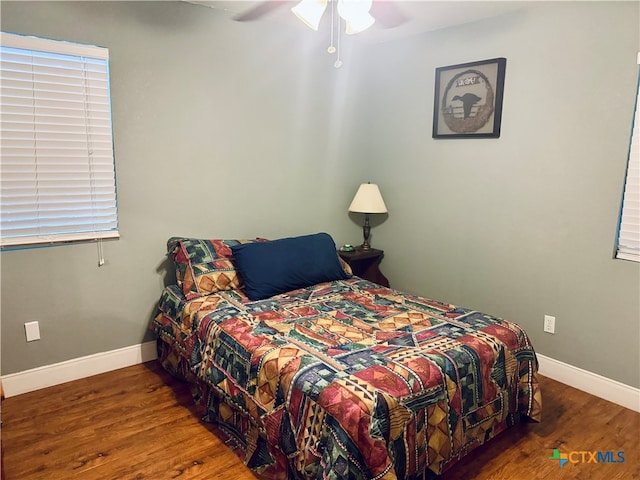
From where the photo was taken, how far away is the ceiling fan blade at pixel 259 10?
294 centimetres

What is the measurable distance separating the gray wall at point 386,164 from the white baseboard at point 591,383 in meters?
0.05

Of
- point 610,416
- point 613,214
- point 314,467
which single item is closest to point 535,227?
point 613,214

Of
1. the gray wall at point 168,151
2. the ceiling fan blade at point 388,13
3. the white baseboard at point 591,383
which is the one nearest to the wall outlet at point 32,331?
the gray wall at point 168,151

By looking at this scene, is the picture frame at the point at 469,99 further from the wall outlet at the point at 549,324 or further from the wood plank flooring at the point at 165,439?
the wood plank flooring at the point at 165,439

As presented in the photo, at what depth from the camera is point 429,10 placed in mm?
2996

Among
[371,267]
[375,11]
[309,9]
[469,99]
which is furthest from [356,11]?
[371,267]

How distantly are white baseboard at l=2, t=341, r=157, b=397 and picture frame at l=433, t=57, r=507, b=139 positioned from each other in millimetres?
2715

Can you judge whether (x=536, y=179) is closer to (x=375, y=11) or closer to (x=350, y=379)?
(x=375, y=11)

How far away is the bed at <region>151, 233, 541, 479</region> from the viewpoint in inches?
68.2

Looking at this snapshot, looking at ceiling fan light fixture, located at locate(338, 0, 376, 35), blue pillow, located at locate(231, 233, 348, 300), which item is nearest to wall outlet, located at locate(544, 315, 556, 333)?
blue pillow, located at locate(231, 233, 348, 300)

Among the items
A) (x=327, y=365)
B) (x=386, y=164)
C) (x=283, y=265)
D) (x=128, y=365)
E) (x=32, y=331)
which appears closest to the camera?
(x=327, y=365)

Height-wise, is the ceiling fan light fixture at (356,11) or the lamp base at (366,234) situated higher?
the ceiling fan light fixture at (356,11)

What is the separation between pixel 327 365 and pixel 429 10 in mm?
2448

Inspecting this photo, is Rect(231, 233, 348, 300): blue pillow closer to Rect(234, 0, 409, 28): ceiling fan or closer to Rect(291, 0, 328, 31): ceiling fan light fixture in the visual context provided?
Rect(291, 0, 328, 31): ceiling fan light fixture
